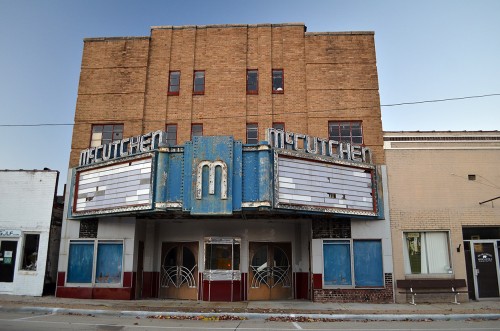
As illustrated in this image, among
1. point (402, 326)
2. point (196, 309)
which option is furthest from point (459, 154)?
point (196, 309)

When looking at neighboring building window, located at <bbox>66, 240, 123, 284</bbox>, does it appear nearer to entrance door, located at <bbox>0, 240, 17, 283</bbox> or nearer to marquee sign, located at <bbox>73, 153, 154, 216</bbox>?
marquee sign, located at <bbox>73, 153, 154, 216</bbox>

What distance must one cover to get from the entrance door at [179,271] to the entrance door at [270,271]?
2.52 metres

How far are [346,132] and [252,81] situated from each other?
194 inches

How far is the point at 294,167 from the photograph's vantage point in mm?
16281

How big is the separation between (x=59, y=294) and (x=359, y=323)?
12374 mm

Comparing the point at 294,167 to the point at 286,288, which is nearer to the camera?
the point at 294,167

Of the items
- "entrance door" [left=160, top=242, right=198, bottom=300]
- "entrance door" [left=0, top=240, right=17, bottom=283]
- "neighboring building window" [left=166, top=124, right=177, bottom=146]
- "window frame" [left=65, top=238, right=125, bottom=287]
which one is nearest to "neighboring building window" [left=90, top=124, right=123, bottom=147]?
"neighboring building window" [left=166, top=124, right=177, bottom=146]

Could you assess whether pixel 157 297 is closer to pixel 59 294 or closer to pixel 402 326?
pixel 59 294

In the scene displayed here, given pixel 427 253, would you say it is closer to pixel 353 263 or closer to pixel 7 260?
pixel 353 263

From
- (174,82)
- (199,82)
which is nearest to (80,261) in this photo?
(174,82)

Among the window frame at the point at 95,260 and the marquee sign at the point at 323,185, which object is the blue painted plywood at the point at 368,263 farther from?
the window frame at the point at 95,260

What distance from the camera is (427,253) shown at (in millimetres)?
18453

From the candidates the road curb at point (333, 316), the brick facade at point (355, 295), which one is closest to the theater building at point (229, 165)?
the brick facade at point (355, 295)

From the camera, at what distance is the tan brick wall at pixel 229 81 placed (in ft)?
65.3
